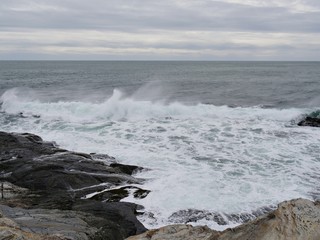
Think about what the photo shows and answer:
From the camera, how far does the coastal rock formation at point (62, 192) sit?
281 inches

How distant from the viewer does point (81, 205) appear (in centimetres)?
935

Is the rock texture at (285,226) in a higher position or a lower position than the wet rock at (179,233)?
higher

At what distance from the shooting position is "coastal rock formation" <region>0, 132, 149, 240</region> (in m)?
7.13

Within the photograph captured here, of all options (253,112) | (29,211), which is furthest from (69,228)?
(253,112)

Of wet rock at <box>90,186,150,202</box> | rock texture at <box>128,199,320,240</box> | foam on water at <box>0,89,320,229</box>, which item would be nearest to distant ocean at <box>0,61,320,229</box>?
foam on water at <box>0,89,320,229</box>

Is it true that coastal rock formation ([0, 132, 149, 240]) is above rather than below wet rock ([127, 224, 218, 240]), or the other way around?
below

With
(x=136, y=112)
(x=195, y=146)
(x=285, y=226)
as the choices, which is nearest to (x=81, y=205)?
(x=285, y=226)

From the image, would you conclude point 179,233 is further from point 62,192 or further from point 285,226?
point 62,192

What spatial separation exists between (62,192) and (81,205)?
5.40 ft

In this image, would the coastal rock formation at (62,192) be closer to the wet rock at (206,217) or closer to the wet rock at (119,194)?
the wet rock at (119,194)

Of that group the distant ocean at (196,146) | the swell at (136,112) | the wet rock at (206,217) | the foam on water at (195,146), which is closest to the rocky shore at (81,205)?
the distant ocean at (196,146)

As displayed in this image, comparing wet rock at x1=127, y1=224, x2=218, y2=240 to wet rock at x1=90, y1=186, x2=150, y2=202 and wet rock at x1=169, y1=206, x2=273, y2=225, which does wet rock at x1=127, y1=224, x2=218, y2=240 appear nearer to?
wet rock at x1=169, y1=206, x2=273, y2=225

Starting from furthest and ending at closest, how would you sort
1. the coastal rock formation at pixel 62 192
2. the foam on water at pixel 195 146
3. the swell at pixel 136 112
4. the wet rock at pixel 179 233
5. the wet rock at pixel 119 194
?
the swell at pixel 136 112, the foam on water at pixel 195 146, the wet rock at pixel 119 194, the coastal rock formation at pixel 62 192, the wet rock at pixel 179 233

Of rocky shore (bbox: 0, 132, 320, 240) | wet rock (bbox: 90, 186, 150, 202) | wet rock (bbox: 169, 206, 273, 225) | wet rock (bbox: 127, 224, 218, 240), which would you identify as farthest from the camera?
wet rock (bbox: 90, 186, 150, 202)
